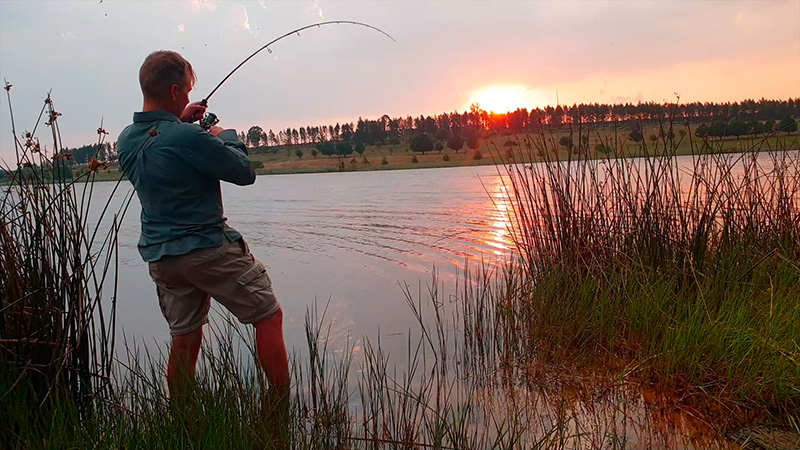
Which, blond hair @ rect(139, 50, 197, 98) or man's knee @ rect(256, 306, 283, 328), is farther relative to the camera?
man's knee @ rect(256, 306, 283, 328)

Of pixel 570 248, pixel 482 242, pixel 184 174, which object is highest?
pixel 184 174

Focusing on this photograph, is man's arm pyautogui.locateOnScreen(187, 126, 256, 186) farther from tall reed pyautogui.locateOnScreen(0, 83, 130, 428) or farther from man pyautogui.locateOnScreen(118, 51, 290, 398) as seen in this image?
tall reed pyautogui.locateOnScreen(0, 83, 130, 428)

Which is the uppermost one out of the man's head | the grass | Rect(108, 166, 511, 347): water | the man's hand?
the man's head

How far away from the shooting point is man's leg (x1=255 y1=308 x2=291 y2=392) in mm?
2998

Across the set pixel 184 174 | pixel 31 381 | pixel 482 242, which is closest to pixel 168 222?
pixel 184 174

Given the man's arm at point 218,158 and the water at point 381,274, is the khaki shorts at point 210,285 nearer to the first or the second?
the man's arm at point 218,158

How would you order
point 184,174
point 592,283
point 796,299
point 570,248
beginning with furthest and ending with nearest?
point 570,248 → point 592,283 → point 796,299 → point 184,174

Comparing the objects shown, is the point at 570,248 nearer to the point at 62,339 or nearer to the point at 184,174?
the point at 184,174

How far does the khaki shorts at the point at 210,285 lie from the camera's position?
2.84 meters

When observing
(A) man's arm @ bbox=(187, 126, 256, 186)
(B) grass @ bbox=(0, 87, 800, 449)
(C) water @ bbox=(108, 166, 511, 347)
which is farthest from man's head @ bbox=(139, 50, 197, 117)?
(C) water @ bbox=(108, 166, 511, 347)

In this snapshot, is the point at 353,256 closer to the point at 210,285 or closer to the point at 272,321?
the point at 272,321

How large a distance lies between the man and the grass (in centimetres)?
21

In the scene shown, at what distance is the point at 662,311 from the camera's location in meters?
3.76

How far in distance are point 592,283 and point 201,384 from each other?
2872mm
